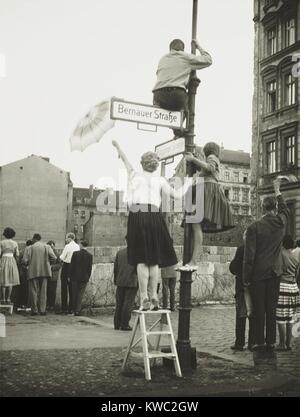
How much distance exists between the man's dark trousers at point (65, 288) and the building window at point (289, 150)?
2069 centimetres

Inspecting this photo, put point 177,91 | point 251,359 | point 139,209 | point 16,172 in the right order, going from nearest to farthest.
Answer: point 139,209 < point 177,91 < point 251,359 < point 16,172

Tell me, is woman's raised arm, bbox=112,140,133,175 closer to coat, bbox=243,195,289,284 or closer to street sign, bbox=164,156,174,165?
street sign, bbox=164,156,174,165

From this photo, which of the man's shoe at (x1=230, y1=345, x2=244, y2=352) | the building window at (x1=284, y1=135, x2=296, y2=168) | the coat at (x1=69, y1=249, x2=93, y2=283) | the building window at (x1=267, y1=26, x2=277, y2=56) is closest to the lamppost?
the man's shoe at (x1=230, y1=345, x2=244, y2=352)

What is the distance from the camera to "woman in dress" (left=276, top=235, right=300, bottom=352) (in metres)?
9.43

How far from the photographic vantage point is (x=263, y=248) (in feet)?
26.1

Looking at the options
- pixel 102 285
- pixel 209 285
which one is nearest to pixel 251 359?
pixel 102 285

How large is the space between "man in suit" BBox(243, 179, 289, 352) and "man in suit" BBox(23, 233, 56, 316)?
7.75m

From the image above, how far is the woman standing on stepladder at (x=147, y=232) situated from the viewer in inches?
264

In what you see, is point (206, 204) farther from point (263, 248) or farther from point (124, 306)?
point (124, 306)

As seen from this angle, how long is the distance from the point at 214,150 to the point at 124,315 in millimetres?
5288

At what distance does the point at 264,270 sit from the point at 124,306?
4562 mm

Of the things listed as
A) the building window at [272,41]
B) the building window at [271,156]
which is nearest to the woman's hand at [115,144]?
the building window at [271,156]

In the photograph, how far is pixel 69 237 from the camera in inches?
614
